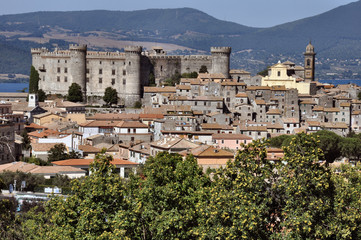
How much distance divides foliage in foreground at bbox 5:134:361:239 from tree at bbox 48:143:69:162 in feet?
99.9

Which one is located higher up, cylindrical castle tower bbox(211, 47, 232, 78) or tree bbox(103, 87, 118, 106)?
cylindrical castle tower bbox(211, 47, 232, 78)

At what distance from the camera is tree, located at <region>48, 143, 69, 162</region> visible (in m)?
58.8

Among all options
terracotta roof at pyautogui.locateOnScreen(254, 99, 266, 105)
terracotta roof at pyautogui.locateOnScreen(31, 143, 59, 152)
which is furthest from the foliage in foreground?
terracotta roof at pyautogui.locateOnScreen(254, 99, 266, 105)

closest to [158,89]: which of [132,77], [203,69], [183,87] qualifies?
[132,77]

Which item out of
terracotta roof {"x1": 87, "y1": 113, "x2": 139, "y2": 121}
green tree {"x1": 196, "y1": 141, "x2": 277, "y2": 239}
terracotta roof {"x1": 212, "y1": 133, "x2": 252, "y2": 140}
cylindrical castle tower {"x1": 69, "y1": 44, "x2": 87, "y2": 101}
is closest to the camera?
green tree {"x1": 196, "y1": 141, "x2": 277, "y2": 239}

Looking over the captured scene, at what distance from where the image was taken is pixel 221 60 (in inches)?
3497

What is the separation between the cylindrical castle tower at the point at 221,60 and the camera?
88.2m

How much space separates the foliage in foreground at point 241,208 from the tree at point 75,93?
56413mm

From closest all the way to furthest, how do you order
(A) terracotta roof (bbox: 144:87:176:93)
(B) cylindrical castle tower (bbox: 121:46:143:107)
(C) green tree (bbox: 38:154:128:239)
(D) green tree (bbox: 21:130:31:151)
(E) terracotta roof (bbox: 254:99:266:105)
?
(C) green tree (bbox: 38:154:128:239)
(D) green tree (bbox: 21:130:31:151)
(E) terracotta roof (bbox: 254:99:266:105)
(A) terracotta roof (bbox: 144:87:176:93)
(B) cylindrical castle tower (bbox: 121:46:143:107)

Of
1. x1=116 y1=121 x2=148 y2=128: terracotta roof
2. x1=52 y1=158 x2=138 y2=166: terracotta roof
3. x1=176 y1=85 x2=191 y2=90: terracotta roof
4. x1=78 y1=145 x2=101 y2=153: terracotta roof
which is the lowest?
x1=52 y1=158 x2=138 y2=166: terracotta roof

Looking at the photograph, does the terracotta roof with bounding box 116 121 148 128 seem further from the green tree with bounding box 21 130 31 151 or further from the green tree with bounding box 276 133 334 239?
the green tree with bounding box 276 133 334 239

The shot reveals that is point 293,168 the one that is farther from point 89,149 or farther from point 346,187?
point 89,149

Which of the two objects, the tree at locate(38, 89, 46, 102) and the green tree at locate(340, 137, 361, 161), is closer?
the green tree at locate(340, 137, 361, 161)

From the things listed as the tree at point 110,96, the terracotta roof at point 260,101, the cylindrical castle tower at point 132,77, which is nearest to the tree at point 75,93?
the tree at point 110,96
